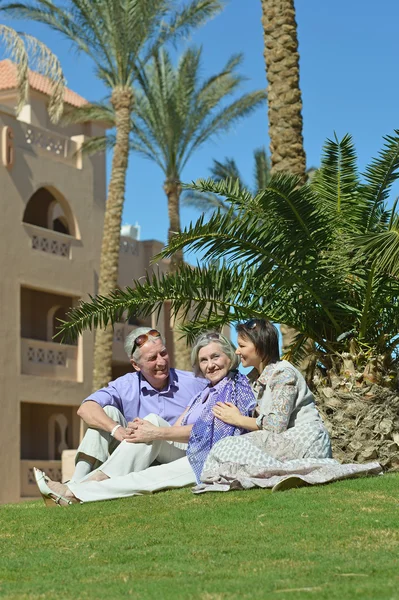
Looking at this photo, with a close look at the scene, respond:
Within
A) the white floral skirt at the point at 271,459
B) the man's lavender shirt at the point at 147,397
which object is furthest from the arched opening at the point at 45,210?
the white floral skirt at the point at 271,459

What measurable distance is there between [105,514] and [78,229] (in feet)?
71.7

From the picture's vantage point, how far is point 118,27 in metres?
26.1

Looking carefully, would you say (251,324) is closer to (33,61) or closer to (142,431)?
(142,431)

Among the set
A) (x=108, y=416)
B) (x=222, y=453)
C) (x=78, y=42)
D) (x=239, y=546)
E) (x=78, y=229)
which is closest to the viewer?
(x=239, y=546)

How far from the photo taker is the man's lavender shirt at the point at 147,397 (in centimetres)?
919

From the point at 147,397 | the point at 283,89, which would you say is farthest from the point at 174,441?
the point at 283,89

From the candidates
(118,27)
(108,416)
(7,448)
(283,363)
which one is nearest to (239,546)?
(283,363)

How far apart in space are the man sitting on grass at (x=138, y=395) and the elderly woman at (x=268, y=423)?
103 cm

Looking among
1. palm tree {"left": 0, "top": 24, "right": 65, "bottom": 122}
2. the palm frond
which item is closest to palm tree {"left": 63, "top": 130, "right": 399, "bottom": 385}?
the palm frond

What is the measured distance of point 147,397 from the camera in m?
9.23

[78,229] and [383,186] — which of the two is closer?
[383,186]

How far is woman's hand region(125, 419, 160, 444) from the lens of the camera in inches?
320

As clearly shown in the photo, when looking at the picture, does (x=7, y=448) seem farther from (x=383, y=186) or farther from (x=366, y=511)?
(x=366, y=511)

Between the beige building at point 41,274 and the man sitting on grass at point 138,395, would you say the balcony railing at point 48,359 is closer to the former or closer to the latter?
the beige building at point 41,274
